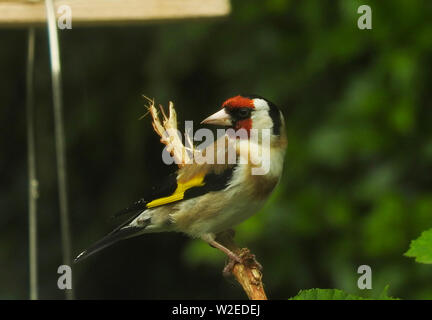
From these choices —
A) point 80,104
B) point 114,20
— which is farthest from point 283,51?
point 114,20

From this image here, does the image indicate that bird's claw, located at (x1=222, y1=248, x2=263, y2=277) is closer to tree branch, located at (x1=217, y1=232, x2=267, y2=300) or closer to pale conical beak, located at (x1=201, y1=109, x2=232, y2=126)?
tree branch, located at (x1=217, y1=232, x2=267, y2=300)

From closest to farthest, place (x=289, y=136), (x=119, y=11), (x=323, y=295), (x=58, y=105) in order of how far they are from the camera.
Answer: (x=323, y=295)
(x=58, y=105)
(x=119, y=11)
(x=289, y=136)

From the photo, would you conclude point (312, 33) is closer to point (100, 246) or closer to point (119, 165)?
point (119, 165)

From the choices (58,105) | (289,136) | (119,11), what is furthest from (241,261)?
(289,136)

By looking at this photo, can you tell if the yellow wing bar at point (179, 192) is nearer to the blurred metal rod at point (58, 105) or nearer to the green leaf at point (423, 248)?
the blurred metal rod at point (58, 105)

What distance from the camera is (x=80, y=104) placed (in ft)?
8.34

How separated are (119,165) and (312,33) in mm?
882

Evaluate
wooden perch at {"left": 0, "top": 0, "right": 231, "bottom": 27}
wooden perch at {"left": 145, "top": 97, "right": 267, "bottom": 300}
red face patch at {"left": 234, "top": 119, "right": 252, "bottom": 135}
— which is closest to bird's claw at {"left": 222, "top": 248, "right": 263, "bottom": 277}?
wooden perch at {"left": 145, "top": 97, "right": 267, "bottom": 300}

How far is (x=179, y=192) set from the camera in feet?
2.90

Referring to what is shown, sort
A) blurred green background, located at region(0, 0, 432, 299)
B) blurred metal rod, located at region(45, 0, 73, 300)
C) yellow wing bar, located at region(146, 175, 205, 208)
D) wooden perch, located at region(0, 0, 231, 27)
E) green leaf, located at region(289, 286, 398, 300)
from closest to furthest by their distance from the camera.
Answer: green leaf, located at region(289, 286, 398, 300) → blurred metal rod, located at region(45, 0, 73, 300) → yellow wing bar, located at region(146, 175, 205, 208) → wooden perch, located at region(0, 0, 231, 27) → blurred green background, located at region(0, 0, 432, 299)

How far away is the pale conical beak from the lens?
743 mm

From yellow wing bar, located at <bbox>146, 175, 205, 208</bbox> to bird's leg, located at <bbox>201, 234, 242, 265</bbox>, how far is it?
0.19 ft

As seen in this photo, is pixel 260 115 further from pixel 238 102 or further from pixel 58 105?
pixel 58 105

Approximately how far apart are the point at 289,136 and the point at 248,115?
3.65 ft
